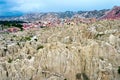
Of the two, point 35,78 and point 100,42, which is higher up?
point 100,42

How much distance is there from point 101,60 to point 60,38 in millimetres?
20191

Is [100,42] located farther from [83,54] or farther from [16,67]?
[16,67]

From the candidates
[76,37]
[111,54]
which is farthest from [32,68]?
[76,37]

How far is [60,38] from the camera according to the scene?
78625mm

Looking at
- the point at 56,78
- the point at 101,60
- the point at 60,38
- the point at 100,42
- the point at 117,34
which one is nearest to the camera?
the point at 56,78

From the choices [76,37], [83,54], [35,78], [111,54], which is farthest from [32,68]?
[76,37]

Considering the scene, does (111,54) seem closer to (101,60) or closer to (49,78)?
(101,60)

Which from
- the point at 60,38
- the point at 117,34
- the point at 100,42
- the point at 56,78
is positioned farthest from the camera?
the point at 60,38

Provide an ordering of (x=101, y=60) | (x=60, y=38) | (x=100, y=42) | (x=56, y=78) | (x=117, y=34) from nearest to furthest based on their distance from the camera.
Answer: (x=56, y=78), (x=101, y=60), (x=100, y=42), (x=117, y=34), (x=60, y=38)

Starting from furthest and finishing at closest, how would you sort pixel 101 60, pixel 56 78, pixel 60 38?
pixel 60 38 < pixel 101 60 < pixel 56 78

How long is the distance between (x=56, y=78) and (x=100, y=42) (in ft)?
45.7

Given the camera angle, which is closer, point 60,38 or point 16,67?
point 16,67

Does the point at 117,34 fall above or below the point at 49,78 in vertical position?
above

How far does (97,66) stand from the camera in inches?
2307
